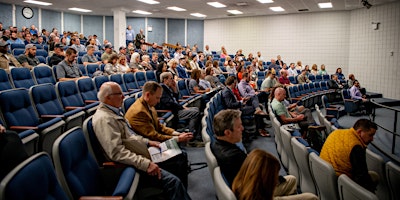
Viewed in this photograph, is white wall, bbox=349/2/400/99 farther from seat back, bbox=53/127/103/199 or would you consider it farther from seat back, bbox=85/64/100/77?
seat back, bbox=53/127/103/199

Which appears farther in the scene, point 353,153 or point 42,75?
point 42,75

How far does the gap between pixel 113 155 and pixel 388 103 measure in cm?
1089

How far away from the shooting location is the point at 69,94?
412 cm

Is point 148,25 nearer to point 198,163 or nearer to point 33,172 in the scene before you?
point 198,163

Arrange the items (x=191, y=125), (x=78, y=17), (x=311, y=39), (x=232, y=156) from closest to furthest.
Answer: (x=232, y=156) → (x=191, y=125) → (x=311, y=39) → (x=78, y=17)

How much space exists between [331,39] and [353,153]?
42.9 feet

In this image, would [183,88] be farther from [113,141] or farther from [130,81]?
[113,141]

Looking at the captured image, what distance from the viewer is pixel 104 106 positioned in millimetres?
2404

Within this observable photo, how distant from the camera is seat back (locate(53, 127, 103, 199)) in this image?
1.63 m

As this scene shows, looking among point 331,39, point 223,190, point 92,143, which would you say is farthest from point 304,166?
point 331,39

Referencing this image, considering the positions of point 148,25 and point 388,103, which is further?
point 148,25

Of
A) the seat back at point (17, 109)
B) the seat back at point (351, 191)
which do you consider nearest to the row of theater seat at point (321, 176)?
the seat back at point (351, 191)

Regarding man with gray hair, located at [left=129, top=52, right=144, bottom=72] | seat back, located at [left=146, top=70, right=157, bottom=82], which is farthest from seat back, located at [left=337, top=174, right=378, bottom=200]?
man with gray hair, located at [left=129, top=52, right=144, bottom=72]

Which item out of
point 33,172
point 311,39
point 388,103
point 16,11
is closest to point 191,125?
point 33,172
